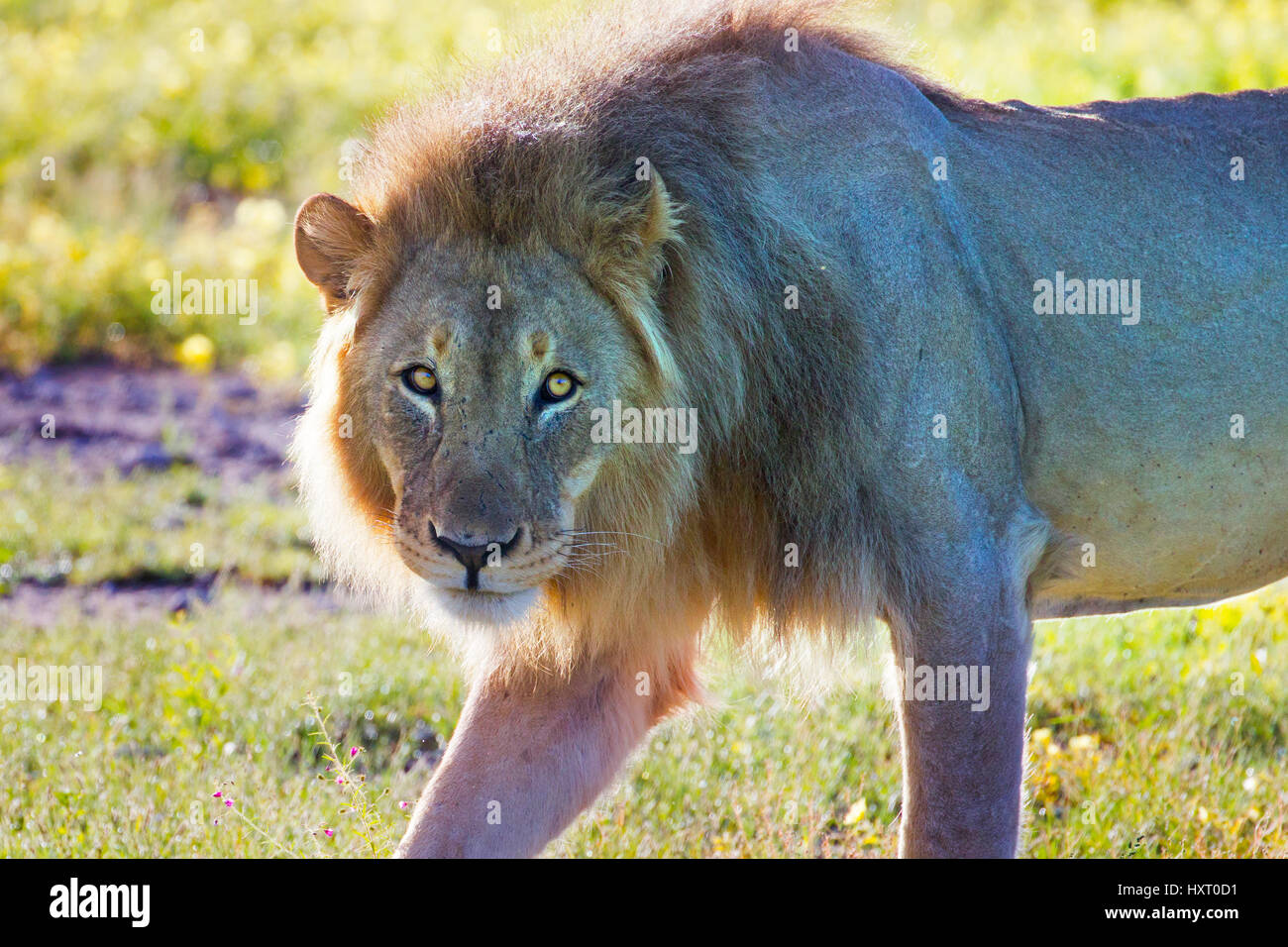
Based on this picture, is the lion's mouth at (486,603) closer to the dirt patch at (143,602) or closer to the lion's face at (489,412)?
the lion's face at (489,412)

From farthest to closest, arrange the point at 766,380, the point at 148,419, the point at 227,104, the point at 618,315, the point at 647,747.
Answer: the point at 227,104, the point at 148,419, the point at 647,747, the point at 766,380, the point at 618,315

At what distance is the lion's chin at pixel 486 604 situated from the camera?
3.82 meters

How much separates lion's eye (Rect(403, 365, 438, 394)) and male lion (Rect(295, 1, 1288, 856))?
0.6 inches

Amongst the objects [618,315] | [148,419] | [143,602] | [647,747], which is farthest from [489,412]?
[148,419]

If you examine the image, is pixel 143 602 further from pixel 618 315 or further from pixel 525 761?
pixel 618 315

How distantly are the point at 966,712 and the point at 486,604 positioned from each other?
48.6 inches

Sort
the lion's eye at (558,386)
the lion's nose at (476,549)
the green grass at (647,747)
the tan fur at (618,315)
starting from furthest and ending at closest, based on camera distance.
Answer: the green grass at (647,747)
the tan fur at (618,315)
the lion's eye at (558,386)
the lion's nose at (476,549)

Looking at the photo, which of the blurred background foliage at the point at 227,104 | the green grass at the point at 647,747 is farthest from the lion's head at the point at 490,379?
the blurred background foliage at the point at 227,104

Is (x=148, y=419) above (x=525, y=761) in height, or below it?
above

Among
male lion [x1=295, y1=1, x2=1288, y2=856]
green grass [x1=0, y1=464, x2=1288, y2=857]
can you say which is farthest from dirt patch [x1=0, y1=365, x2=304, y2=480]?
male lion [x1=295, y1=1, x2=1288, y2=856]

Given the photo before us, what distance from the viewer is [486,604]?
12.6 ft
